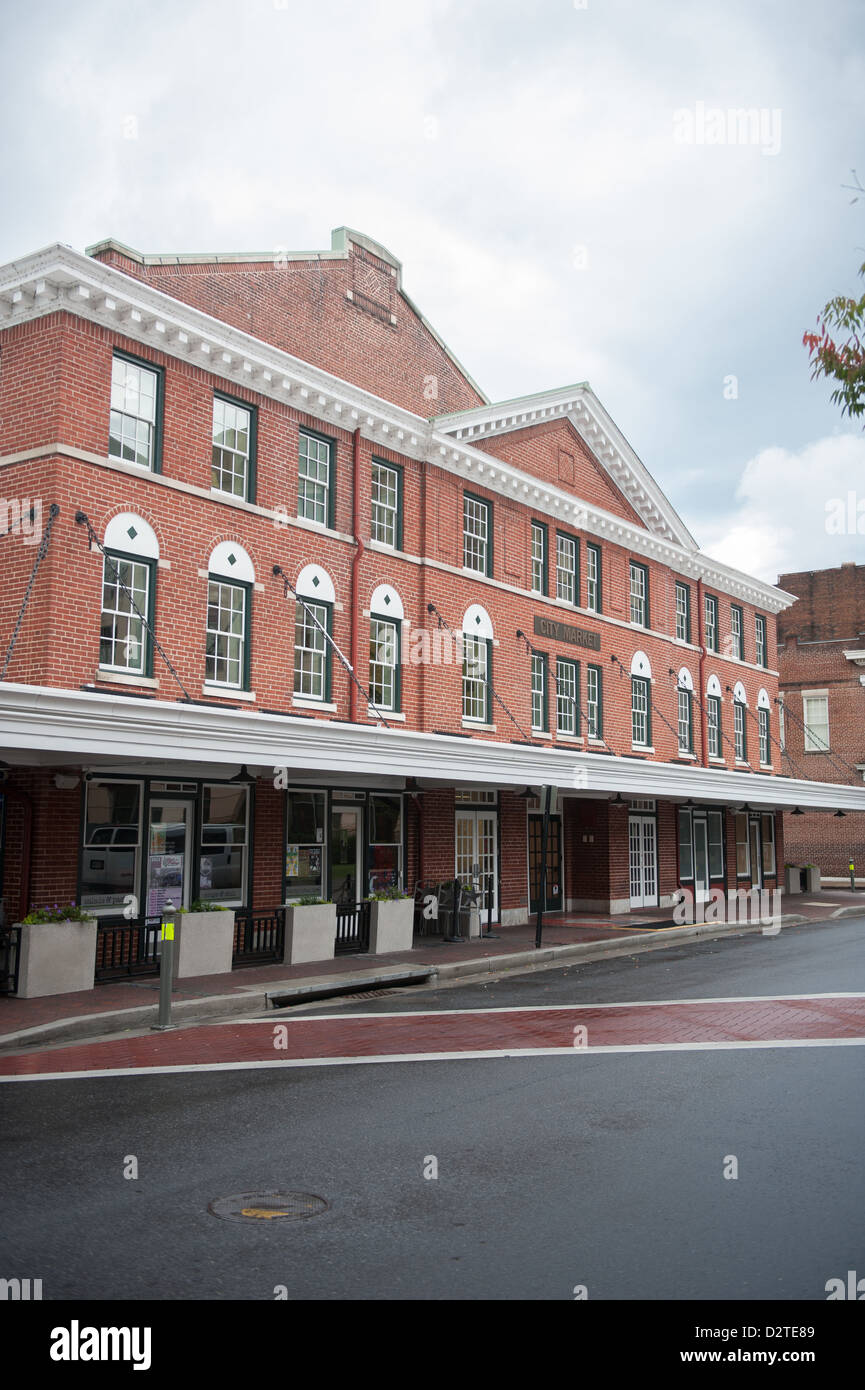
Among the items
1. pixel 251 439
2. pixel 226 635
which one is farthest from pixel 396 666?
pixel 251 439

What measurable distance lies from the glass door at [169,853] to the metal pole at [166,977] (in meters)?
4.10

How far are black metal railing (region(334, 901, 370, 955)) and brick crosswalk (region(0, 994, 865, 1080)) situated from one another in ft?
15.3

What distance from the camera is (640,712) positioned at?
95.3 feet

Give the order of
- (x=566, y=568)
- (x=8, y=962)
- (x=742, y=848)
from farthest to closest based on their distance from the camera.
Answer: (x=742, y=848)
(x=566, y=568)
(x=8, y=962)

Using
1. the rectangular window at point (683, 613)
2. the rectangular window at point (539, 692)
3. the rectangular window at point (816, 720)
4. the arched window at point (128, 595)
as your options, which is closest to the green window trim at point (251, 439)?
the arched window at point (128, 595)

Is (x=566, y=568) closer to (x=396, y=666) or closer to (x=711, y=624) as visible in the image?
(x=396, y=666)

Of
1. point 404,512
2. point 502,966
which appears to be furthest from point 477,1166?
point 404,512

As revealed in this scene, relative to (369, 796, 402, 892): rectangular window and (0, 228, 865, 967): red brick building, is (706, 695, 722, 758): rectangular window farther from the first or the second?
(369, 796, 402, 892): rectangular window

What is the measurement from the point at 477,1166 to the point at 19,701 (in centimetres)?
748

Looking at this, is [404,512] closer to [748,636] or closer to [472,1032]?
[472,1032]

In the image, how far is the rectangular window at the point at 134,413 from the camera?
16188 millimetres

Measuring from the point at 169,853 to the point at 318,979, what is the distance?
3.18m

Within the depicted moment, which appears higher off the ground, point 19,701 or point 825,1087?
point 19,701

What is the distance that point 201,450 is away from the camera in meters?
17.4
